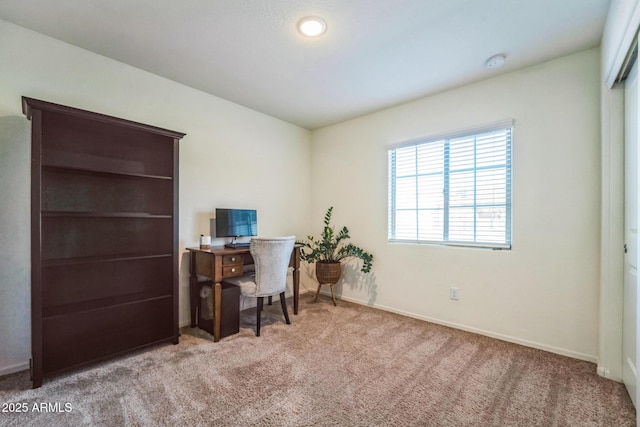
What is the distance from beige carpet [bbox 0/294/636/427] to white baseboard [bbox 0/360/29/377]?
96 millimetres

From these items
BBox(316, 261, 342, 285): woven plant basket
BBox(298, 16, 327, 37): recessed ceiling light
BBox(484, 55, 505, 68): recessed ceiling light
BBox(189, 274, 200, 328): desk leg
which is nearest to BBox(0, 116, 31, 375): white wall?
BBox(189, 274, 200, 328): desk leg

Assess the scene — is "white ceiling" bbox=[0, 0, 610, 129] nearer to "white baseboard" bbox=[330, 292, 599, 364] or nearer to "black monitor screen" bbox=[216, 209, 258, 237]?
"black monitor screen" bbox=[216, 209, 258, 237]

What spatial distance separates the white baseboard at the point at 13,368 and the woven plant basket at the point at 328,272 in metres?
2.60

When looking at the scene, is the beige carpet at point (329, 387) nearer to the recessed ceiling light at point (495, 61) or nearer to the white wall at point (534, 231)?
the white wall at point (534, 231)

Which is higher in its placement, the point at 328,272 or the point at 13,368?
the point at 328,272

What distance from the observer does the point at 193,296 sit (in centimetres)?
290

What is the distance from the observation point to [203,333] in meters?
2.74

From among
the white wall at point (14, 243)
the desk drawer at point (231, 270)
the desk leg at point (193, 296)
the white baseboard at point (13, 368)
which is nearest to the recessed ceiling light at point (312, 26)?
the desk drawer at point (231, 270)

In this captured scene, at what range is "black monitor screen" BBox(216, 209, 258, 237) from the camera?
3008mm

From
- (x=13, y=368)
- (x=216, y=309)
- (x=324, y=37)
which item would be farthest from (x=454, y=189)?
(x=13, y=368)

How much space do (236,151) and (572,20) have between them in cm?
311

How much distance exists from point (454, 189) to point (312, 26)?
2.01m

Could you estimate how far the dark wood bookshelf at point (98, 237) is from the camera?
6.53 ft

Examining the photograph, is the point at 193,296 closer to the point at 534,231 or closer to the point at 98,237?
the point at 98,237
